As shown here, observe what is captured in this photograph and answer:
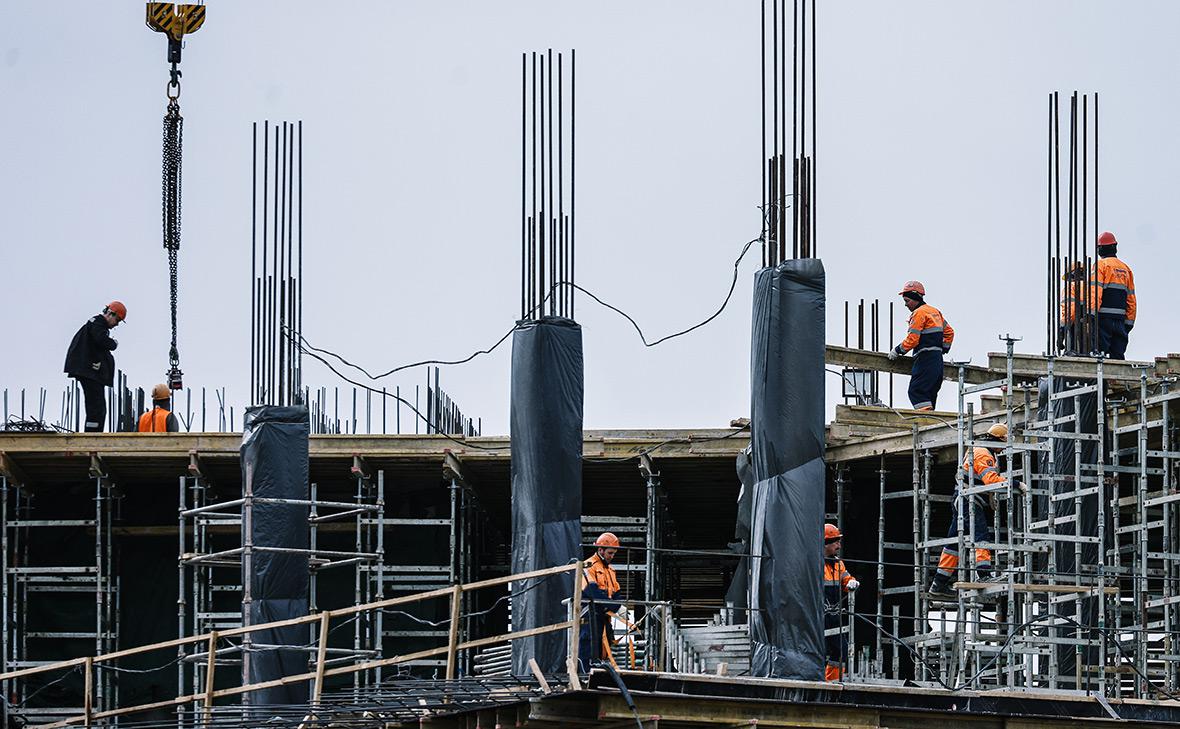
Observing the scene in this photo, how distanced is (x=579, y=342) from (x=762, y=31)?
4351mm

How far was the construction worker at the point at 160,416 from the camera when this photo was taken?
38500 mm

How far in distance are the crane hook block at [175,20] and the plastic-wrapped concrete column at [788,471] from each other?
16810mm

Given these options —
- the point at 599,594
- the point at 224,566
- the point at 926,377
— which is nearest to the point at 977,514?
the point at 926,377

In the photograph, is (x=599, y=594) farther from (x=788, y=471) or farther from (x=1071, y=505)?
(x=1071, y=505)

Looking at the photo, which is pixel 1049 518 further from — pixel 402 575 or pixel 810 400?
pixel 402 575

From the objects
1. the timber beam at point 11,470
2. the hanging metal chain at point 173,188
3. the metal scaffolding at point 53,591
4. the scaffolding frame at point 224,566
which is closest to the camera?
the scaffolding frame at point 224,566

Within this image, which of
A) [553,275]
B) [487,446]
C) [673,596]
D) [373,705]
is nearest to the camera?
[373,705]

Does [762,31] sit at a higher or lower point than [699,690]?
higher

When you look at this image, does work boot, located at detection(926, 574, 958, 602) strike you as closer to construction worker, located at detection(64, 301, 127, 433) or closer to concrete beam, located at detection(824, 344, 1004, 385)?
concrete beam, located at detection(824, 344, 1004, 385)

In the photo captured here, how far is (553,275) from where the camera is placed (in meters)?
32.4

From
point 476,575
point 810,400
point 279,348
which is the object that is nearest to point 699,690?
point 810,400

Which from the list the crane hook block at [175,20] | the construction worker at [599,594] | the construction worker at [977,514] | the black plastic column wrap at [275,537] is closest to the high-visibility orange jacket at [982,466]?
the construction worker at [977,514]

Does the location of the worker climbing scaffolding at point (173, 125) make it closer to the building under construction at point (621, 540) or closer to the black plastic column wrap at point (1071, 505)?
the building under construction at point (621, 540)

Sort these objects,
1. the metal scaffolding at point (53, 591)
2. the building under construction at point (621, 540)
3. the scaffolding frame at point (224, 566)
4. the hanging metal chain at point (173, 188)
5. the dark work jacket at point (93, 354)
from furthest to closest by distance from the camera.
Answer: the hanging metal chain at point (173, 188)
the dark work jacket at point (93, 354)
the metal scaffolding at point (53, 591)
the scaffolding frame at point (224, 566)
the building under construction at point (621, 540)
